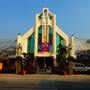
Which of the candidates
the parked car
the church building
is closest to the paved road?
the parked car

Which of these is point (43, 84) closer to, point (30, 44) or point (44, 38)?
point (44, 38)

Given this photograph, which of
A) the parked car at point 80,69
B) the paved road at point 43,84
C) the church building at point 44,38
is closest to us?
the paved road at point 43,84

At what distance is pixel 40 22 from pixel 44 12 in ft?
6.68

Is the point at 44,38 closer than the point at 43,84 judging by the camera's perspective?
No

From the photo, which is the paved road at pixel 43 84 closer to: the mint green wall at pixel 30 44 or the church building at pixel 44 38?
the church building at pixel 44 38

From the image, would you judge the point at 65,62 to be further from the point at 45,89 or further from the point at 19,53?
the point at 45,89

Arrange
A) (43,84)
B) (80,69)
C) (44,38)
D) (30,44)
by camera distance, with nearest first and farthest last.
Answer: (43,84) < (80,69) < (44,38) < (30,44)

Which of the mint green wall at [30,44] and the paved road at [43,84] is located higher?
the mint green wall at [30,44]

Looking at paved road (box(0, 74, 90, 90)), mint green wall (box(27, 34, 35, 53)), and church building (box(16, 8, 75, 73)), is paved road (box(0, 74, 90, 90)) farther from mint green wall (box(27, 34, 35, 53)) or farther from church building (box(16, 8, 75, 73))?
mint green wall (box(27, 34, 35, 53))

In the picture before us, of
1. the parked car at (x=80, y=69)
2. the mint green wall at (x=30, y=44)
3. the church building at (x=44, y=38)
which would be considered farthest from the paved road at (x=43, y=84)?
the mint green wall at (x=30, y=44)

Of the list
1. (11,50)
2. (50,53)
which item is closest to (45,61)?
(50,53)

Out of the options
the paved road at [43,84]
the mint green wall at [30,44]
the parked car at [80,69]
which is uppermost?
the mint green wall at [30,44]

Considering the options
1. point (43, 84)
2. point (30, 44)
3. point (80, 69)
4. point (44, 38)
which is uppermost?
point (44, 38)

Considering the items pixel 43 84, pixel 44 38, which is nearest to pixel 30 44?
pixel 44 38
